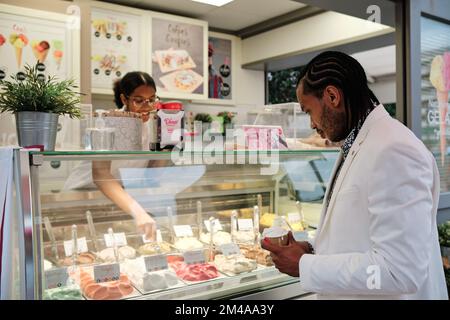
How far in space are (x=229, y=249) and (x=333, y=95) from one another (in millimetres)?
1113

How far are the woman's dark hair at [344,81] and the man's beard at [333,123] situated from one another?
2cm

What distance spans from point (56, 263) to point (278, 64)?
3840 millimetres

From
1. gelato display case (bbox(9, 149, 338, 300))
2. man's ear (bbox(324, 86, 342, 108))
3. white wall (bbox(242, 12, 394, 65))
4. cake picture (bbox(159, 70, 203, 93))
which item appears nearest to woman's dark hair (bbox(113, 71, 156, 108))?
gelato display case (bbox(9, 149, 338, 300))

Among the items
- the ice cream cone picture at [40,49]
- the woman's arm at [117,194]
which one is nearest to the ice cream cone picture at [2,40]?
the ice cream cone picture at [40,49]

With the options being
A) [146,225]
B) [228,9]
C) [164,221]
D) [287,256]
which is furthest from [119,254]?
[228,9]

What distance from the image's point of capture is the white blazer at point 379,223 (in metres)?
1.13

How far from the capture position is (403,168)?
45.3 inches

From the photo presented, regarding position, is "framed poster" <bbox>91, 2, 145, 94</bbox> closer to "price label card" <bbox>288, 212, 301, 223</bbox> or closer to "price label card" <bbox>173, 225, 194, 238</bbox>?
"price label card" <bbox>173, 225, 194, 238</bbox>

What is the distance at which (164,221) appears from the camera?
2273mm

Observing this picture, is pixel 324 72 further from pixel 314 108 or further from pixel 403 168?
pixel 403 168

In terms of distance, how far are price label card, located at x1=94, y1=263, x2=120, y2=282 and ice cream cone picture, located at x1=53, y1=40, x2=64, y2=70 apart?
220cm

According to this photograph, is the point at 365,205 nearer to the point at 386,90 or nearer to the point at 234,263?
the point at 234,263

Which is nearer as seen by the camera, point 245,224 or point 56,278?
point 56,278

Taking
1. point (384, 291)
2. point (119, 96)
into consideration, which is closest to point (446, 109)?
point (384, 291)
